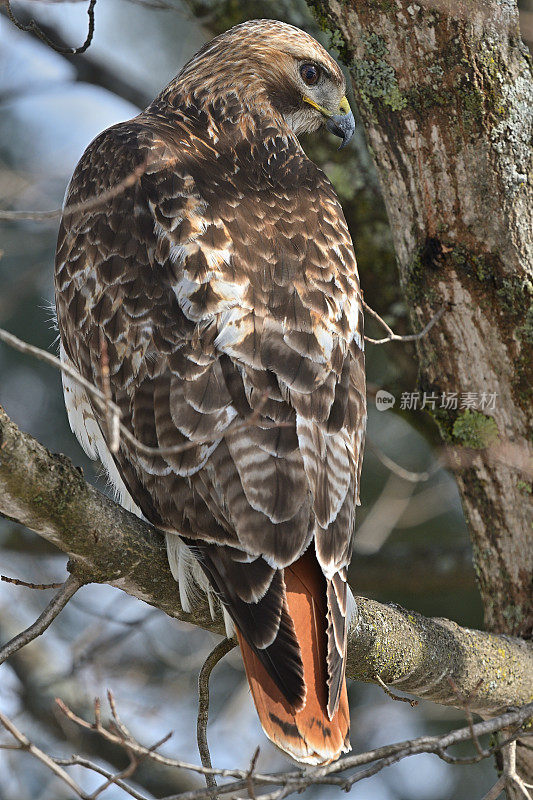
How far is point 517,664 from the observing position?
135 inches

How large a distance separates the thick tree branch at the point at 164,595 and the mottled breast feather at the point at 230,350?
0.58 ft

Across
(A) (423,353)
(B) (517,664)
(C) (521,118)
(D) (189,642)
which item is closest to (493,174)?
(C) (521,118)

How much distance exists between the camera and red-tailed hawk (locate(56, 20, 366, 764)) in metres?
2.48

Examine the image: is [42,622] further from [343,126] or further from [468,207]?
[343,126]

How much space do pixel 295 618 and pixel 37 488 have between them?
2.47ft

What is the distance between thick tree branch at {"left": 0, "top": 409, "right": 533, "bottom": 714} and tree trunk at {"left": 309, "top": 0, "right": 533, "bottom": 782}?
0.39 meters

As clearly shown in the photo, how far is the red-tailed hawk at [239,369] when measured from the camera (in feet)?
8.14

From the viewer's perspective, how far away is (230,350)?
2.74 meters

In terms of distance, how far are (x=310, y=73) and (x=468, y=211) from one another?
3.14 ft
